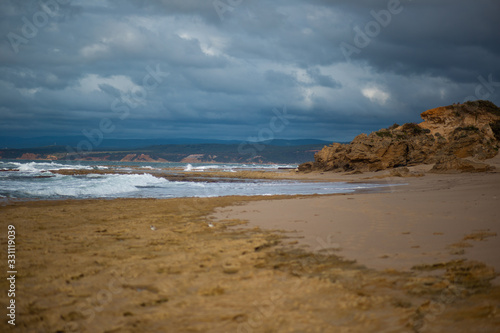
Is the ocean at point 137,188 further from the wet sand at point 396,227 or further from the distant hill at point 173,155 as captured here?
the distant hill at point 173,155

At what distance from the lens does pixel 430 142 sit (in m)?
33.6

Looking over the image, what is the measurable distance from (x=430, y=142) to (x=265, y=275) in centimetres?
3429

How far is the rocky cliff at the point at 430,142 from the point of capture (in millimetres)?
29656

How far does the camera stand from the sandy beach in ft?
9.96

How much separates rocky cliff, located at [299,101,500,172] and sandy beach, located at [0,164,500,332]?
25.4m

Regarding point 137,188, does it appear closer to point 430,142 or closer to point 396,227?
point 396,227

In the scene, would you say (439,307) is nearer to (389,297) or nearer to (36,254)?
(389,297)

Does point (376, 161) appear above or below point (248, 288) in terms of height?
above

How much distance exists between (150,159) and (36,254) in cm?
13832

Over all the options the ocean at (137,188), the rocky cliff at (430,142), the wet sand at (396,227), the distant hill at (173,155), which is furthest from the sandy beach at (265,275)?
the distant hill at (173,155)

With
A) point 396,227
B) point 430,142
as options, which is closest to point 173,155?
point 430,142

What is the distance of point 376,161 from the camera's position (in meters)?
32.5

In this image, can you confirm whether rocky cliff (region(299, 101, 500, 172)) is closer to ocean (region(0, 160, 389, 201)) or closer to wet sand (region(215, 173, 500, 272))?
ocean (region(0, 160, 389, 201))

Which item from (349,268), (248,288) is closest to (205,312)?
(248,288)
